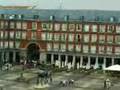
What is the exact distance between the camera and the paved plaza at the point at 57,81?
94312mm

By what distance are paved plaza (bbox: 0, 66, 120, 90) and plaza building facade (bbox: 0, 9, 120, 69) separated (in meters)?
15.1

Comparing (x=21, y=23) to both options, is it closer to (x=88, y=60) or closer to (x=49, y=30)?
(x=49, y=30)

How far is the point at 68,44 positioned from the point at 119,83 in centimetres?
3776

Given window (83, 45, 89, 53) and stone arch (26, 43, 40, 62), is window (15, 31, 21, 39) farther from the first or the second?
window (83, 45, 89, 53)

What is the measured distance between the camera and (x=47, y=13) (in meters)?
146

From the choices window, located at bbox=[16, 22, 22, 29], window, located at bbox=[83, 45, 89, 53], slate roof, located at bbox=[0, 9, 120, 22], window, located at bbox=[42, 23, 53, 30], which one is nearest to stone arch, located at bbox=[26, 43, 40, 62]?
window, located at bbox=[42, 23, 53, 30]

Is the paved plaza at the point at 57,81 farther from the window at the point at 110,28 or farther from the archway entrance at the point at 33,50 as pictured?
the window at the point at 110,28

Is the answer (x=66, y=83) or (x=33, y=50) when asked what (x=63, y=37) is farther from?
(x=66, y=83)

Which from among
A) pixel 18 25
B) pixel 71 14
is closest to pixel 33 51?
pixel 18 25

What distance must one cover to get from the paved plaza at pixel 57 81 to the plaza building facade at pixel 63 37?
15.1 meters

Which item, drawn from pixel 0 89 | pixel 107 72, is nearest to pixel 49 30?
pixel 107 72

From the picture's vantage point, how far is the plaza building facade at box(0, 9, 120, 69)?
13638 centimetres

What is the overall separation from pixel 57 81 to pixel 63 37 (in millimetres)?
37015

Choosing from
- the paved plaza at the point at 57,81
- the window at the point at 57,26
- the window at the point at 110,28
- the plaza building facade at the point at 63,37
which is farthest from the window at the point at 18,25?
the window at the point at 110,28
